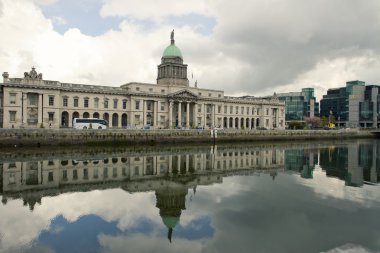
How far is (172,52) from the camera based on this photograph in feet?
315

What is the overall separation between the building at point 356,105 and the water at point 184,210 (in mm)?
164814

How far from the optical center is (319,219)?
15.2 meters

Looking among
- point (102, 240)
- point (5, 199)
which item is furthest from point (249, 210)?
point (5, 199)

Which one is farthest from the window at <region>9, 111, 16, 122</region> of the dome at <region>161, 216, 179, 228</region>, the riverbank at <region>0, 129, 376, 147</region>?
the dome at <region>161, 216, 179, 228</region>

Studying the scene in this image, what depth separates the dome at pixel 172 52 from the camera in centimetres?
9581

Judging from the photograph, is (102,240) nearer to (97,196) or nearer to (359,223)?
(97,196)

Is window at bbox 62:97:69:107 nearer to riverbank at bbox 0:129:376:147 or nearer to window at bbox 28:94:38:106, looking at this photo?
window at bbox 28:94:38:106

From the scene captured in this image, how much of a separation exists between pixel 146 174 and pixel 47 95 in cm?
4917

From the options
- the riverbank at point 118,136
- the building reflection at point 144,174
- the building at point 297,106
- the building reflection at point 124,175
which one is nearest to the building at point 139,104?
the riverbank at point 118,136

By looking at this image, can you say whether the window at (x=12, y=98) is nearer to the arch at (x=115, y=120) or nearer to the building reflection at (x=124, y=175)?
the arch at (x=115, y=120)

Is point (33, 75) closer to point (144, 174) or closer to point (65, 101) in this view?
point (65, 101)

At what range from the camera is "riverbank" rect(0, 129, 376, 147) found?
155 feet

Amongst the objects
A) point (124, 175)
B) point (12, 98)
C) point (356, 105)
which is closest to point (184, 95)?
point (12, 98)

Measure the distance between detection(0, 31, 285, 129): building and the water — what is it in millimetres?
39856
